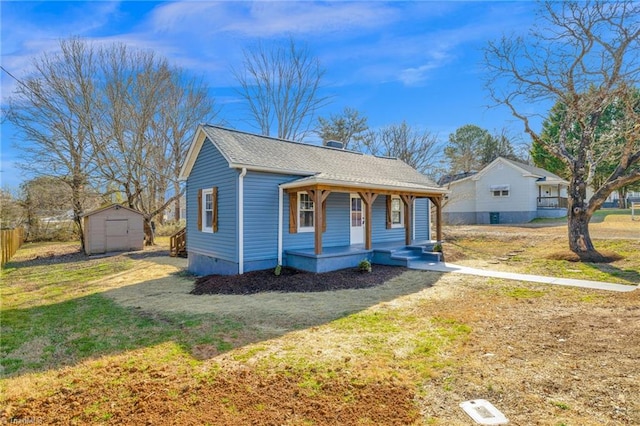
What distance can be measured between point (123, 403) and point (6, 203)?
24534 millimetres

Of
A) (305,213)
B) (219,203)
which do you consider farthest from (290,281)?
(219,203)

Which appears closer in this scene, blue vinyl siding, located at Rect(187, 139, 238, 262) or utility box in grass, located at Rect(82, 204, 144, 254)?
blue vinyl siding, located at Rect(187, 139, 238, 262)

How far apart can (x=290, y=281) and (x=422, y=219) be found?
26.7 ft

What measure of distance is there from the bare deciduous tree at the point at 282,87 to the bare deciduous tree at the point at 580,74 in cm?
1589

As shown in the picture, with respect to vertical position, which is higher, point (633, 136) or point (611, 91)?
point (611, 91)

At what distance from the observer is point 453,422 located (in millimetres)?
2664

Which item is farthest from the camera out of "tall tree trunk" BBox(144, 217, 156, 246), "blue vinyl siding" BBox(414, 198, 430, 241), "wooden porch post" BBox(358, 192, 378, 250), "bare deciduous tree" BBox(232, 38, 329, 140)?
"bare deciduous tree" BBox(232, 38, 329, 140)

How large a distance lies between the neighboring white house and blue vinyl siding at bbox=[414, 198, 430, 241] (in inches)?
433

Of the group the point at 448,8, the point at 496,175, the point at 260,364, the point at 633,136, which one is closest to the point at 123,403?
the point at 260,364

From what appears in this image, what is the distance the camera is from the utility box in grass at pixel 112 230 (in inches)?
617

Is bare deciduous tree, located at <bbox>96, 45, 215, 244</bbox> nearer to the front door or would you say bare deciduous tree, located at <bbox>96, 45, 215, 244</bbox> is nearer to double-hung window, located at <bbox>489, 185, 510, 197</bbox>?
the front door

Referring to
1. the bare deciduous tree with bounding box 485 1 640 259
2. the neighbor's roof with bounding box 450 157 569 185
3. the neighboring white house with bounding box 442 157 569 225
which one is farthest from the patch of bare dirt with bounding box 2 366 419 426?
the neighbor's roof with bounding box 450 157 569 185

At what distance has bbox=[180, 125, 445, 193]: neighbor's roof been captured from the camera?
9.47m

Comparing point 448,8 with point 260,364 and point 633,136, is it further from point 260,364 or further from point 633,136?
point 260,364
